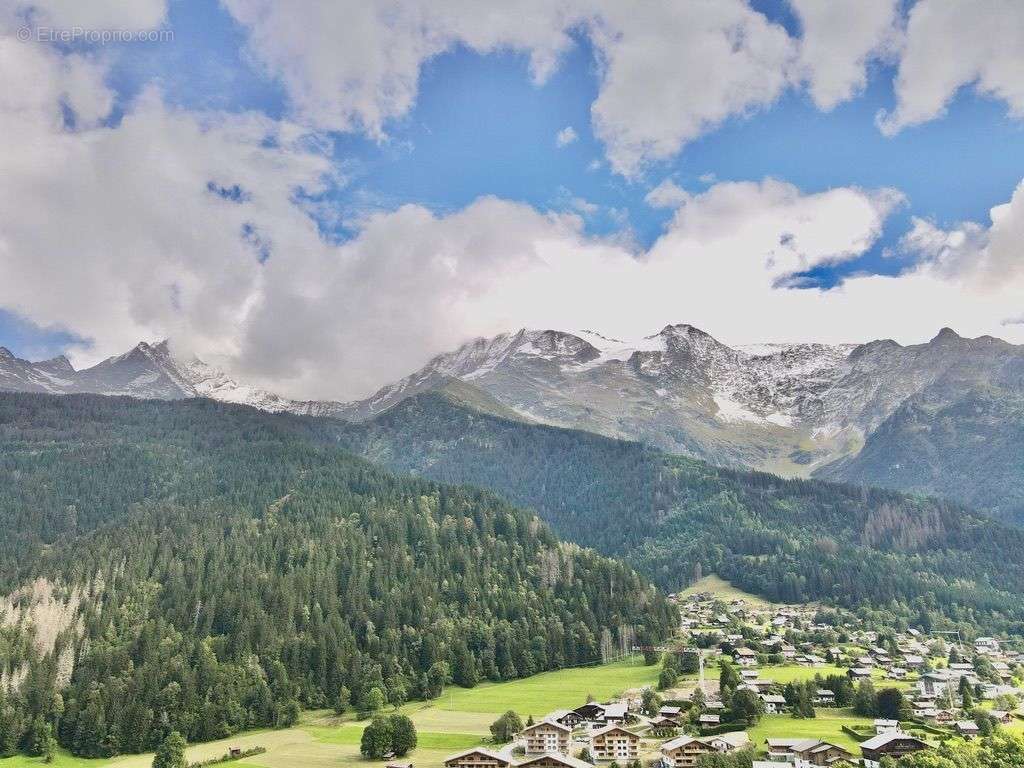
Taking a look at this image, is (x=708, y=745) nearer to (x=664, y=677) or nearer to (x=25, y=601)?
(x=664, y=677)

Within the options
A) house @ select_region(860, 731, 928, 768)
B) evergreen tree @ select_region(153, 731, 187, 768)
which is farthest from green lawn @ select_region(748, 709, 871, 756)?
evergreen tree @ select_region(153, 731, 187, 768)

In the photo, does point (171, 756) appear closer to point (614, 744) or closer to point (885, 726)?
point (614, 744)

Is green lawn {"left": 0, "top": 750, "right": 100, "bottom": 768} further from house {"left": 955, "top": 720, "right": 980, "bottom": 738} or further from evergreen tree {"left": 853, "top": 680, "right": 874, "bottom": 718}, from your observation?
house {"left": 955, "top": 720, "right": 980, "bottom": 738}

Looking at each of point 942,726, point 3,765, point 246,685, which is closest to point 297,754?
point 246,685

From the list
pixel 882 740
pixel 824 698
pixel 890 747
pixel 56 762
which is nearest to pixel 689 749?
pixel 882 740

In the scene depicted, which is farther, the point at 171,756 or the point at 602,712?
the point at 602,712

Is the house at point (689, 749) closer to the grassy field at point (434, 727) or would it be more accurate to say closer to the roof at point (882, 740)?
the roof at point (882, 740)
